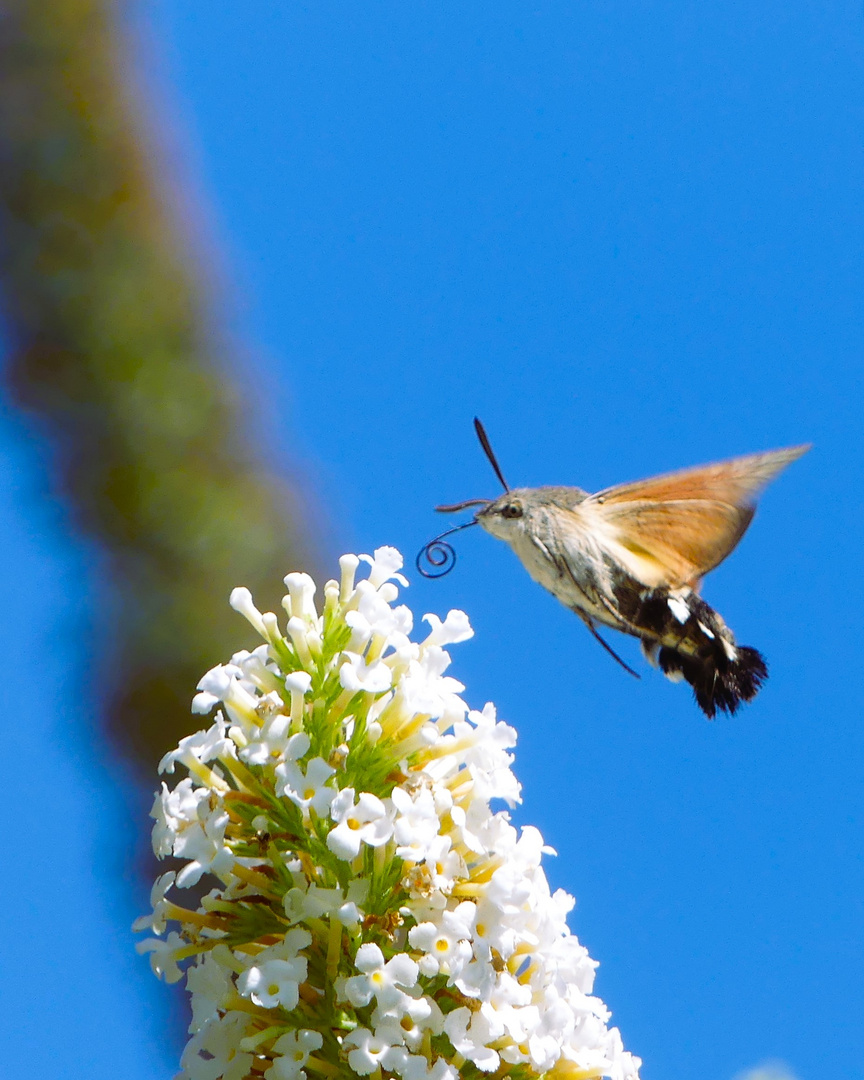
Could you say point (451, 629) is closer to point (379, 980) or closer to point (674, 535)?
point (379, 980)

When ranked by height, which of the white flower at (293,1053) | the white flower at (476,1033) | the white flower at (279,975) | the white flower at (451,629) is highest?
the white flower at (451,629)

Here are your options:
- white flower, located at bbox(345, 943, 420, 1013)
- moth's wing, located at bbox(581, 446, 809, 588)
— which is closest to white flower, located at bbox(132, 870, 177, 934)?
white flower, located at bbox(345, 943, 420, 1013)

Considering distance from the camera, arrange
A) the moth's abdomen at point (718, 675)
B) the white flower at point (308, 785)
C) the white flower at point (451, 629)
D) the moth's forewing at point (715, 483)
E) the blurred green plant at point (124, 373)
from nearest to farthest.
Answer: the white flower at point (308, 785), the white flower at point (451, 629), the moth's forewing at point (715, 483), the moth's abdomen at point (718, 675), the blurred green plant at point (124, 373)

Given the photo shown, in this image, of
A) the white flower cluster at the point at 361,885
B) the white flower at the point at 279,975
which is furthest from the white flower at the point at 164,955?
the white flower at the point at 279,975

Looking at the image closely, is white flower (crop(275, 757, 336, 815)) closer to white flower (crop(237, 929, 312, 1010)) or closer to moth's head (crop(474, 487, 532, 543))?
white flower (crop(237, 929, 312, 1010))

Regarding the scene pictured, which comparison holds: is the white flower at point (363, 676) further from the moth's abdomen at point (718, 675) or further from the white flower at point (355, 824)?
the moth's abdomen at point (718, 675)
